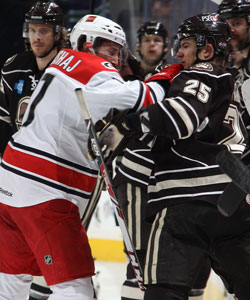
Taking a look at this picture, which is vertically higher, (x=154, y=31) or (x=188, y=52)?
(x=188, y=52)

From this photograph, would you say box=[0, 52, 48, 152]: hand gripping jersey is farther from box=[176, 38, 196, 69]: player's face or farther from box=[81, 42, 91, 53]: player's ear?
box=[176, 38, 196, 69]: player's face

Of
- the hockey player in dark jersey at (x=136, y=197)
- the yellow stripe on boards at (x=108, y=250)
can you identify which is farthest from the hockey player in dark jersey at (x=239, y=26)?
the yellow stripe on boards at (x=108, y=250)

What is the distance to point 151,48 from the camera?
13.6 ft

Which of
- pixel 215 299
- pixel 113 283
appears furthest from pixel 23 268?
pixel 113 283

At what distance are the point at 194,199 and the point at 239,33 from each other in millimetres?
1363

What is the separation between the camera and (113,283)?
3.98 meters

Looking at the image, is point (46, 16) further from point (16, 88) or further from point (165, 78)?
point (165, 78)

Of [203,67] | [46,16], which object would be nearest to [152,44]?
[46,16]

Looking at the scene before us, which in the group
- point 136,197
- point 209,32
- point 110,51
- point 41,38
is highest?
point 209,32

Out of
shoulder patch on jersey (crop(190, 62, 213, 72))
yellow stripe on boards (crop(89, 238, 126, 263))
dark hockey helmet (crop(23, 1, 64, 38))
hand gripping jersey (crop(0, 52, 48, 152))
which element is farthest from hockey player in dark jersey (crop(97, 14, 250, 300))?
yellow stripe on boards (crop(89, 238, 126, 263))

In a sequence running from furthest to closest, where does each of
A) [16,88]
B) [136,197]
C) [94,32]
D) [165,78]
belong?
[16,88], [136,197], [94,32], [165,78]

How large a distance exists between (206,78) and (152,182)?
0.41 metres

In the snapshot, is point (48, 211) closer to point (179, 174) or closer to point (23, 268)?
point (23, 268)

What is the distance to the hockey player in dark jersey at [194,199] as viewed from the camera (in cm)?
212
